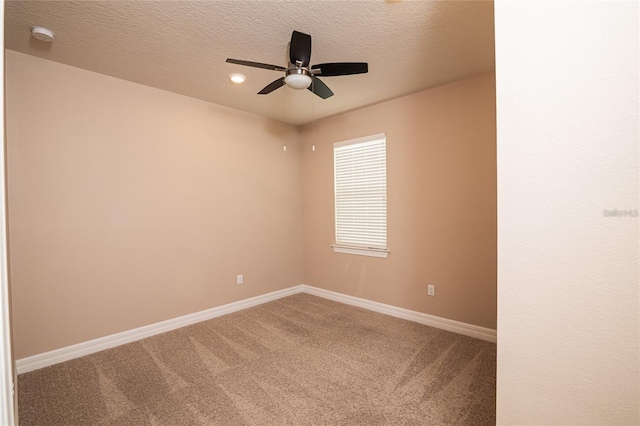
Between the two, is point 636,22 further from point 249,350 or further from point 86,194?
point 86,194

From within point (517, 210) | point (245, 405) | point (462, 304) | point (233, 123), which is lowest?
point (245, 405)

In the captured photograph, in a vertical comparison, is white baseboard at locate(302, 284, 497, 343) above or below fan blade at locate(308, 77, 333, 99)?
below

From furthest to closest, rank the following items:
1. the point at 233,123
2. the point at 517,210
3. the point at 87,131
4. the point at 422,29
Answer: the point at 233,123 < the point at 87,131 < the point at 422,29 < the point at 517,210

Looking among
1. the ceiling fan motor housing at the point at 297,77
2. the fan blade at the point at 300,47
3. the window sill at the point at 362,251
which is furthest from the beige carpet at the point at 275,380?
the fan blade at the point at 300,47

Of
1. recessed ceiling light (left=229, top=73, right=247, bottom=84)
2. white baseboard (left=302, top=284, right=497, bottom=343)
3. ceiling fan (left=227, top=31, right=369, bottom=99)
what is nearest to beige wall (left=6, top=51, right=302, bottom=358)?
recessed ceiling light (left=229, top=73, right=247, bottom=84)

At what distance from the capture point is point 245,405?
6.63 feet

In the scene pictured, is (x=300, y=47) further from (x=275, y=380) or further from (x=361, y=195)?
(x=275, y=380)

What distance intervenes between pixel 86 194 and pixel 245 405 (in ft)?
7.88

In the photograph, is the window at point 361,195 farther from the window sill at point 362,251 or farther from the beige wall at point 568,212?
the beige wall at point 568,212

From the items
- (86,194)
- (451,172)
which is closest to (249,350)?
(86,194)

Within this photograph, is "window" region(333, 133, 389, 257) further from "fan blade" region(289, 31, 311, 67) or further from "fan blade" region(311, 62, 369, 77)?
"fan blade" region(289, 31, 311, 67)

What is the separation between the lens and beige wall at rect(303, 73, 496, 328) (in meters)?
2.96

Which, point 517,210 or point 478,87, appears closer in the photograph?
point 517,210

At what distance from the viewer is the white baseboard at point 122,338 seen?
8.20ft
